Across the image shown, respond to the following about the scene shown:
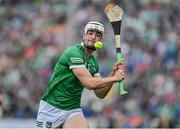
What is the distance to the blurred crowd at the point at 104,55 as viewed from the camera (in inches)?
555

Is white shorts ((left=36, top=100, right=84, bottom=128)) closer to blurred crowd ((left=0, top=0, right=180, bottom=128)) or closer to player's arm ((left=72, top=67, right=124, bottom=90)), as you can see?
player's arm ((left=72, top=67, right=124, bottom=90))

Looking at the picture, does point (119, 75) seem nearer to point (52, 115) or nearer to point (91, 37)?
point (91, 37)

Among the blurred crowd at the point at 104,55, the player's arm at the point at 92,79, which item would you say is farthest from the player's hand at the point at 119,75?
the blurred crowd at the point at 104,55

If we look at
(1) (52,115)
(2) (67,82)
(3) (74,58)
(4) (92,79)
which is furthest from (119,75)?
(1) (52,115)

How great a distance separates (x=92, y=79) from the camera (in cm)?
830

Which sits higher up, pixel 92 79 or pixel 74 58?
pixel 74 58

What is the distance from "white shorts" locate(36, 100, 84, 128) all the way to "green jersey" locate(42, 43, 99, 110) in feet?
0.17

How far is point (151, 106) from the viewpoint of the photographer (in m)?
14.0

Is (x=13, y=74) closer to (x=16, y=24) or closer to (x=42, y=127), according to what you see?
(x=16, y=24)

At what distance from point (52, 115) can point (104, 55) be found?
681 centimetres

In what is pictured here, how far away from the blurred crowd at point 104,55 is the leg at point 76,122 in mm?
5233

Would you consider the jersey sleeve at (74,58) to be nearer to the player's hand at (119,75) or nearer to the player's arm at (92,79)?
the player's arm at (92,79)

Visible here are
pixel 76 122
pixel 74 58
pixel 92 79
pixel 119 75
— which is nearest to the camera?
pixel 119 75

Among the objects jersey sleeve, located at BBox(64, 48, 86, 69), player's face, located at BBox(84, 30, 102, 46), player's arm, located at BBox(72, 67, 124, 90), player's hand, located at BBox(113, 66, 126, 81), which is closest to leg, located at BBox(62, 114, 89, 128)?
player's arm, located at BBox(72, 67, 124, 90)
